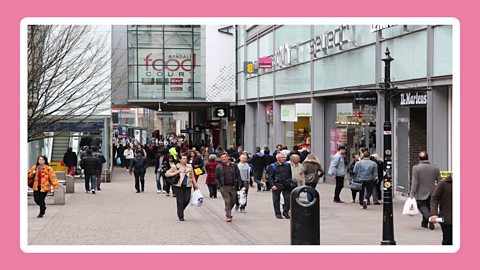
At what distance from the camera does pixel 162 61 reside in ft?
157

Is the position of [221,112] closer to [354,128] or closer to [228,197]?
[354,128]

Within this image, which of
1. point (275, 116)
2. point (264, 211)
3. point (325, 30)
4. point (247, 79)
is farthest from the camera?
point (247, 79)

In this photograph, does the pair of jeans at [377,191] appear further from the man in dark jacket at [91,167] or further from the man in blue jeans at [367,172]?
the man in dark jacket at [91,167]

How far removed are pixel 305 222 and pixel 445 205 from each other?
2.36 m

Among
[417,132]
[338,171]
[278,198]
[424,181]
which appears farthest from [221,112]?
[424,181]

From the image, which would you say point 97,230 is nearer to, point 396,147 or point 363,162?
point 363,162

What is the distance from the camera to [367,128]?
94.9 ft

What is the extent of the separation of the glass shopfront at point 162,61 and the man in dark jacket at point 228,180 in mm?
28199

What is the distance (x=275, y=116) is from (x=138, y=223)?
70.2 ft

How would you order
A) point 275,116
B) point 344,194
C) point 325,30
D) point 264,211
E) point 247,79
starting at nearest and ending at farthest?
point 264,211 < point 344,194 < point 325,30 < point 275,116 < point 247,79

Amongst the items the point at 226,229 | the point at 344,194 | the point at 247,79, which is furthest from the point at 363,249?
the point at 247,79

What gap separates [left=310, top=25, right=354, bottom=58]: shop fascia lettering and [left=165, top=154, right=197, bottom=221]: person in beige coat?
31.1 ft

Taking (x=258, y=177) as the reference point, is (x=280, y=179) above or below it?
above
